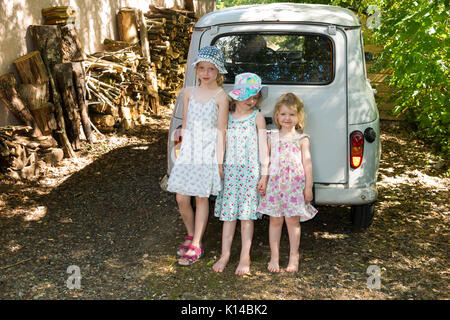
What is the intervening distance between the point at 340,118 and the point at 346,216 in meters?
1.52

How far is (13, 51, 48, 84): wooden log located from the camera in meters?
6.43

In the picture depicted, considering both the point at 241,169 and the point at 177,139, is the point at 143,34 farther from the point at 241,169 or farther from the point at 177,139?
the point at 241,169

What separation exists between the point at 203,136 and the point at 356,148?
4.35 feet

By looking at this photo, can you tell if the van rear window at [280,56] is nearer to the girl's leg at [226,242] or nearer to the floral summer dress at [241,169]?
the floral summer dress at [241,169]

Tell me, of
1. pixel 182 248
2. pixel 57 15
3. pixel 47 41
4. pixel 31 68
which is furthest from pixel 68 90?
pixel 182 248

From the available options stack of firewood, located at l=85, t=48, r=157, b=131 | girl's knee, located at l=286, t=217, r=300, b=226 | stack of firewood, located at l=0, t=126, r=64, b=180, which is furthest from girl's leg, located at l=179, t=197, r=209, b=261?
stack of firewood, located at l=85, t=48, r=157, b=131

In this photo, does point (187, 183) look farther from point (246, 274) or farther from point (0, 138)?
point (0, 138)

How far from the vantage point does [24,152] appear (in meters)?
5.96

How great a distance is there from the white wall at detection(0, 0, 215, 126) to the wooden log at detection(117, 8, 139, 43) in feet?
0.36

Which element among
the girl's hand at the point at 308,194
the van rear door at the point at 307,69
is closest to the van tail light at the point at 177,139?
the van rear door at the point at 307,69

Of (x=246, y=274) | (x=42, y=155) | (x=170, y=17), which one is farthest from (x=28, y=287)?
(x=170, y=17)

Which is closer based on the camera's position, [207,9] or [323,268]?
[323,268]

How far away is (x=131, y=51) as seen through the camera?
920 centimetres

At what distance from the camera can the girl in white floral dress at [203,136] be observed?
12.6 feet
